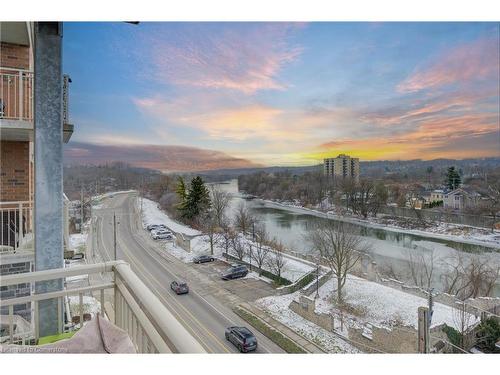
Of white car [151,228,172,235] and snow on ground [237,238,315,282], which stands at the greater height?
white car [151,228,172,235]

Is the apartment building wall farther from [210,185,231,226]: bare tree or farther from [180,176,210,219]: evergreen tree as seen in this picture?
[180,176,210,219]: evergreen tree

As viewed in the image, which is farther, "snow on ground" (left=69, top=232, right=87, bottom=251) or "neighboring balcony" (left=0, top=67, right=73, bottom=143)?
"snow on ground" (left=69, top=232, right=87, bottom=251)

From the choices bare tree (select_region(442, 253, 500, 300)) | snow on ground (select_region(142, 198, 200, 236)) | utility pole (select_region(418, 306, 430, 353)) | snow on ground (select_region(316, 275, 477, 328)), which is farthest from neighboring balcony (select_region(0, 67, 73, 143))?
bare tree (select_region(442, 253, 500, 300))

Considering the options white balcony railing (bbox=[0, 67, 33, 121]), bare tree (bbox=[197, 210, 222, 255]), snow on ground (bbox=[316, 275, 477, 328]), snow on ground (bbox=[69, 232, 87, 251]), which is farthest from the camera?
bare tree (bbox=[197, 210, 222, 255])

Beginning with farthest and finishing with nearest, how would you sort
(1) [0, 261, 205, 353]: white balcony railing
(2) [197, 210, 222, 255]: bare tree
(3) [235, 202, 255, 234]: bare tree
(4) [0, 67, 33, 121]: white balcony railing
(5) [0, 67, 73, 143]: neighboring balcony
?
(3) [235, 202, 255, 234]: bare tree
(2) [197, 210, 222, 255]: bare tree
(4) [0, 67, 33, 121]: white balcony railing
(5) [0, 67, 73, 143]: neighboring balcony
(1) [0, 261, 205, 353]: white balcony railing

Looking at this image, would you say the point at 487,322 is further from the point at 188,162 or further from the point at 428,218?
the point at 188,162

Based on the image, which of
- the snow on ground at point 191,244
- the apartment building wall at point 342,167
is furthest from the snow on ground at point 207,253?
the apartment building wall at point 342,167
